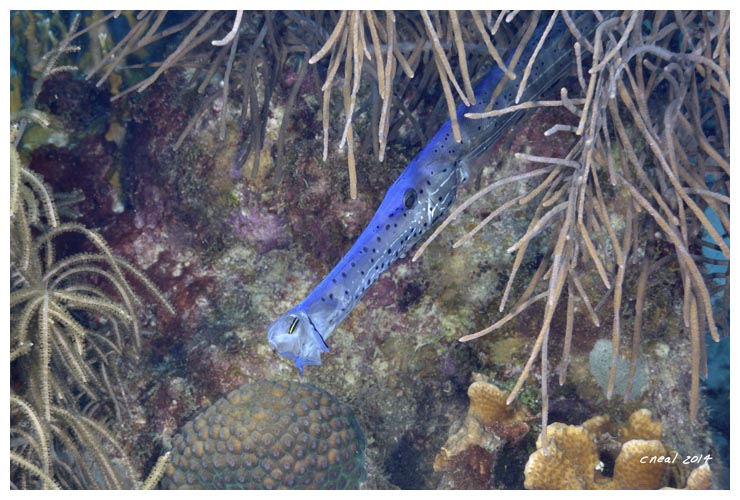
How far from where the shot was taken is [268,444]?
3477 millimetres

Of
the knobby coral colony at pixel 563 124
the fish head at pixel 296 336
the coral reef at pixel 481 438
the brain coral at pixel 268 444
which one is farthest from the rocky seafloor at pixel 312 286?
the fish head at pixel 296 336

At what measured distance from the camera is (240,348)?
13.0 feet

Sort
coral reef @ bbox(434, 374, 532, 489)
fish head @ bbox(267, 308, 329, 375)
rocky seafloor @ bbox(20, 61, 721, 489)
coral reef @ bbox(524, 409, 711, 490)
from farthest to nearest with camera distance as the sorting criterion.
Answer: rocky seafloor @ bbox(20, 61, 721, 489)
coral reef @ bbox(434, 374, 532, 489)
coral reef @ bbox(524, 409, 711, 490)
fish head @ bbox(267, 308, 329, 375)

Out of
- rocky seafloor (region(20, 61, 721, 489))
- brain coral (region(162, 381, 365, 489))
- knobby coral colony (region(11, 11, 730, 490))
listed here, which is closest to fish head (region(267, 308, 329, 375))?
knobby coral colony (region(11, 11, 730, 490))

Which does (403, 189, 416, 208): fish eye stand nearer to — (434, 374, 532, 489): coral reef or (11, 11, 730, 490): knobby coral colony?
(11, 11, 730, 490): knobby coral colony

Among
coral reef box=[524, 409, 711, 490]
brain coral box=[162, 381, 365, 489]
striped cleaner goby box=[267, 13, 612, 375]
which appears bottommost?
brain coral box=[162, 381, 365, 489]

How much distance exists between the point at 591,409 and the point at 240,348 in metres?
2.40

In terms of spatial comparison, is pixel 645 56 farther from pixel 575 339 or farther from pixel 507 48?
pixel 575 339

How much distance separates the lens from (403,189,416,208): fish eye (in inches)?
109

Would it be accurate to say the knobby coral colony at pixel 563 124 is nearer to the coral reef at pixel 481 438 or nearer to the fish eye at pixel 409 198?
the fish eye at pixel 409 198

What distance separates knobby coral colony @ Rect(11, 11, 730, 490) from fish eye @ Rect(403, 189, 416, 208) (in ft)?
0.73

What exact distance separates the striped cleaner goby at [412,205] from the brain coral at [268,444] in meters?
1.10

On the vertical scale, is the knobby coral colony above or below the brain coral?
above

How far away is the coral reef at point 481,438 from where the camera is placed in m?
3.73
